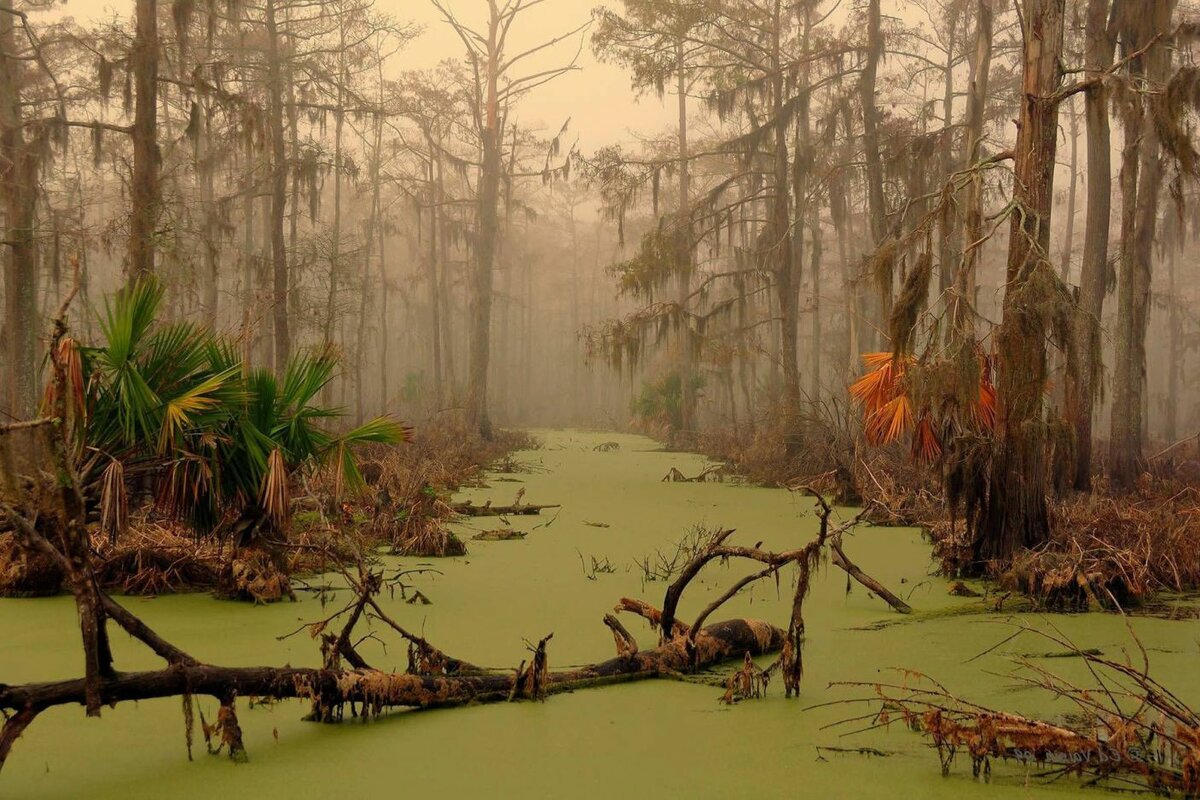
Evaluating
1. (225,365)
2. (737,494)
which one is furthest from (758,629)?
(737,494)

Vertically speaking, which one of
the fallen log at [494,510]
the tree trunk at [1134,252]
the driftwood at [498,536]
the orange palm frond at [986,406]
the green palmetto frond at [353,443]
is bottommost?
the driftwood at [498,536]

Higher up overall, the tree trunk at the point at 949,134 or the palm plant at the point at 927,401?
the tree trunk at the point at 949,134

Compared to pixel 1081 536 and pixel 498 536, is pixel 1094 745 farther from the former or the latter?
pixel 498 536

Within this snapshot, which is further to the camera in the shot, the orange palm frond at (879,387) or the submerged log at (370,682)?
the orange palm frond at (879,387)

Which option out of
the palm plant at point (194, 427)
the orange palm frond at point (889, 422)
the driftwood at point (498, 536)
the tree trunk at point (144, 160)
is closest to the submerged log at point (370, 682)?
the palm plant at point (194, 427)

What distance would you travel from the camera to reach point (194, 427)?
512 cm

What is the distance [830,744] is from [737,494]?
9.16 metres

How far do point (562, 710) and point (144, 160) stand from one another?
8650 millimetres

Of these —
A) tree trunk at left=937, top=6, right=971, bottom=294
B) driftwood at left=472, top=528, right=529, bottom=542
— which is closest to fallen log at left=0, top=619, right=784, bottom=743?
driftwood at left=472, top=528, right=529, bottom=542

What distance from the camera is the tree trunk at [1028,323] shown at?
5.97m

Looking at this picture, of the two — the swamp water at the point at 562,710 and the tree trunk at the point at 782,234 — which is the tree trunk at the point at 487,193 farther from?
the swamp water at the point at 562,710

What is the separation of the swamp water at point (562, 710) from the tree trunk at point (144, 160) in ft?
17.1

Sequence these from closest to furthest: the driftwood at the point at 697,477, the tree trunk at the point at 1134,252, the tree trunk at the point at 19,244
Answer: the tree trunk at the point at 1134,252, the tree trunk at the point at 19,244, the driftwood at the point at 697,477

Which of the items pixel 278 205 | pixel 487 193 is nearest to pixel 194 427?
pixel 278 205
